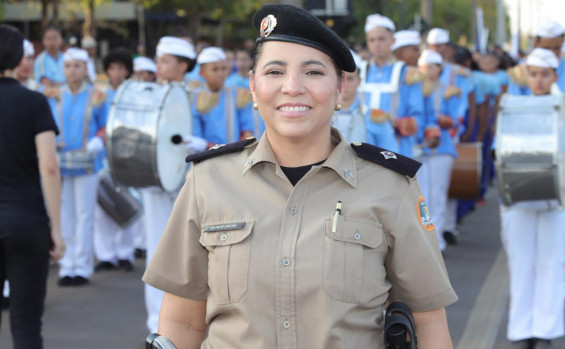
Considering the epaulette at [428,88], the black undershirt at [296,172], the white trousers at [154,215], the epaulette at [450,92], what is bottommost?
the white trousers at [154,215]

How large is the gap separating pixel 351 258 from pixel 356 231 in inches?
2.8

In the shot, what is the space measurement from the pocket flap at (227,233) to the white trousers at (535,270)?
3.95 m

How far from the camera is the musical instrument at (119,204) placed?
9.62m

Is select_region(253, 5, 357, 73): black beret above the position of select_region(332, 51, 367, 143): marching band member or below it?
above

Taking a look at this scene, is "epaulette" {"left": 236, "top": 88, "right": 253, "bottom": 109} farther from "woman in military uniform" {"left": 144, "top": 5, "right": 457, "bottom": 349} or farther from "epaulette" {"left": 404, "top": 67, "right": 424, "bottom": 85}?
"woman in military uniform" {"left": 144, "top": 5, "right": 457, "bottom": 349}

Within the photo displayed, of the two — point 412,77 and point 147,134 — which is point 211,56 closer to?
point 147,134

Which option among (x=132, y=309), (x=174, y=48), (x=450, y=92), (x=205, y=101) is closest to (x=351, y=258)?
(x=174, y=48)

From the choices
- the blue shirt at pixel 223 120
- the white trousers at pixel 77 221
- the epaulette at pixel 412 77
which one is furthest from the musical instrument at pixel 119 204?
the epaulette at pixel 412 77

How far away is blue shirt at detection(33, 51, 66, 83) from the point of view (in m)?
11.9

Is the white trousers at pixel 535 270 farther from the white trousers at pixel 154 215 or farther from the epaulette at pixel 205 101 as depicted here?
the epaulette at pixel 205 101

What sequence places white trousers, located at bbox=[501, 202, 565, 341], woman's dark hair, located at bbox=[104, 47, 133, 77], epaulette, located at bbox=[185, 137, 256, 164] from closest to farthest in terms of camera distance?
1. epaulette, located at bbox=[185, 137, 256, 164]
2. white trousers, located at bbox=[501, 202, 565, 341]
3. woman's dark hair, located at bbox=[104, 47, 133, 77]

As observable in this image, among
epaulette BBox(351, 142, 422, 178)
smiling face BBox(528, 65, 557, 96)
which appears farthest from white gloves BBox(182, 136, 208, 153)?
epaulette BBox(351, 142, 422, 178)

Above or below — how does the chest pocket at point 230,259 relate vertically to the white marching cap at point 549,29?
below

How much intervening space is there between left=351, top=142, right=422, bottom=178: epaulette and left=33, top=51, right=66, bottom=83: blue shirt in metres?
9.57
